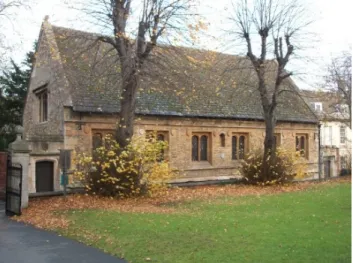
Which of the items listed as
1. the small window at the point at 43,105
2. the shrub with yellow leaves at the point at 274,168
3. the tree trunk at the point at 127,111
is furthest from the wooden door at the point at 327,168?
the tree trunk at the point at 127,111

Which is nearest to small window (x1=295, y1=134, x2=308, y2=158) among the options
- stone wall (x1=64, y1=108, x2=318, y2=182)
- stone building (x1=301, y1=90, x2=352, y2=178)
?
stone wall (x1=64, y1=108, x2=318, y2=182)

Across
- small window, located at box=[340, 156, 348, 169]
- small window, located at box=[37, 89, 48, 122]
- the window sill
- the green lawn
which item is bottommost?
the green lawn

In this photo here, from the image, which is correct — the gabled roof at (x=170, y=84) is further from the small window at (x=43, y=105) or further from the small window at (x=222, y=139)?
the small window at (x=43, y=105)

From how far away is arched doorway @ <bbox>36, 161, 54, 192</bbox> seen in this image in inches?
756

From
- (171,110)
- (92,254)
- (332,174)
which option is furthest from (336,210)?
(332,174)

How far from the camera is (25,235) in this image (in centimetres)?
1023

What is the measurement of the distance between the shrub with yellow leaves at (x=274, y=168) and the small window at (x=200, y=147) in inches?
143

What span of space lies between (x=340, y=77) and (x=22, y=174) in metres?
24.4

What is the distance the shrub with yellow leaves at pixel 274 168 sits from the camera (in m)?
21.5

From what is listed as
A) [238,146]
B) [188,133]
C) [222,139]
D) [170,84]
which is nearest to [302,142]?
[238,146]

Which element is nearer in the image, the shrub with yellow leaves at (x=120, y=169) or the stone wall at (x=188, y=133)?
the shrub with yellow leaves at (x=120, y=169)

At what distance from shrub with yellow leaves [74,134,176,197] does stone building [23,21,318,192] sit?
10.1 ft

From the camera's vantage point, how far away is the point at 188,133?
24.3 meters

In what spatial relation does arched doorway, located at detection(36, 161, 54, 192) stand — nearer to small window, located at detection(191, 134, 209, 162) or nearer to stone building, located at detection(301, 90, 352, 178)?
small window, located at detection(191, 134, 209, 162)
